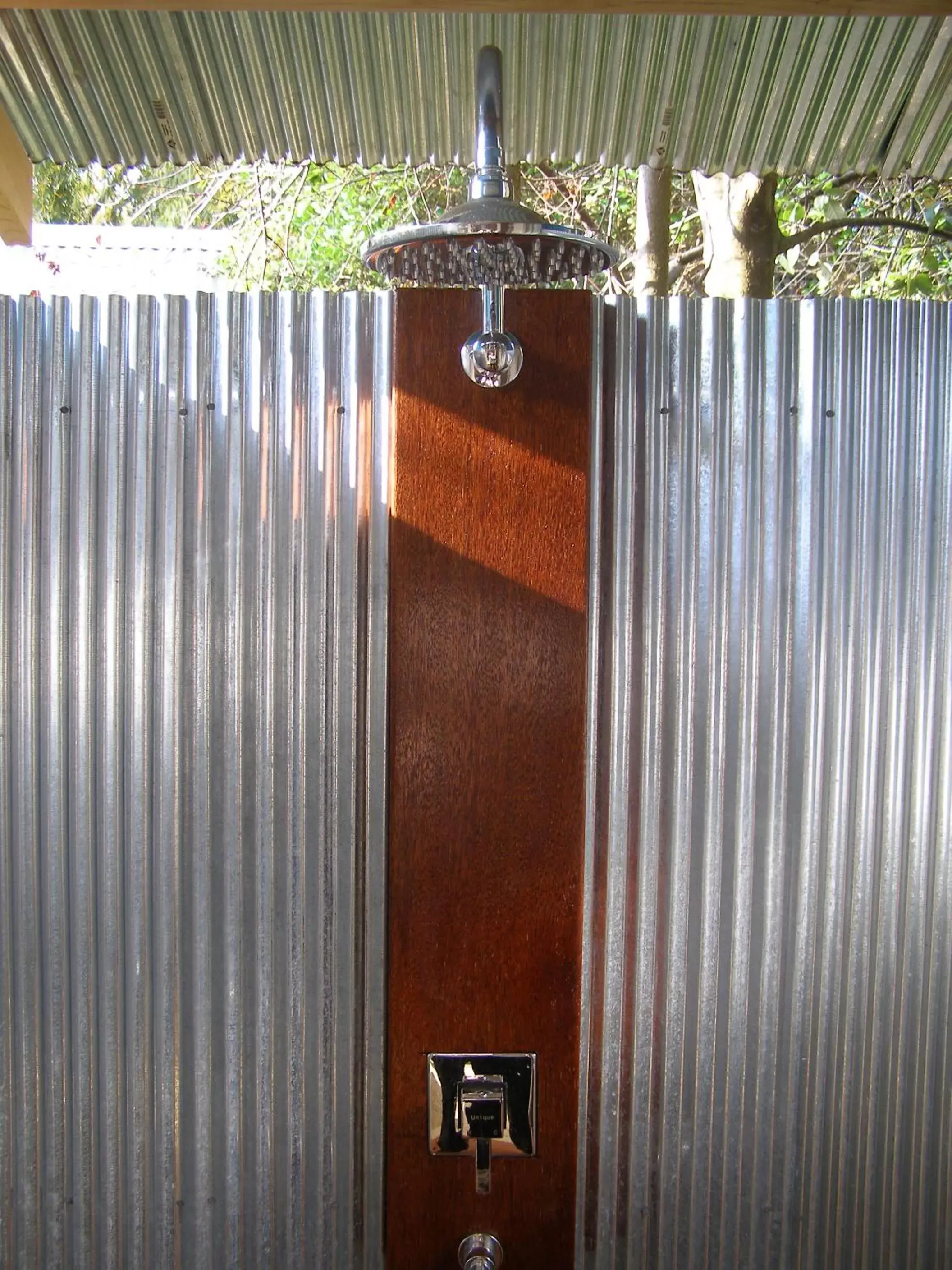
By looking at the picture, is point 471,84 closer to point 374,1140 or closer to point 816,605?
point 816,605

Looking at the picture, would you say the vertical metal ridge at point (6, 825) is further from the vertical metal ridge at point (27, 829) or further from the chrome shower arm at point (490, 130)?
the chrome shower arm at point (490, 130)

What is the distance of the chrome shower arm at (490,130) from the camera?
8.45 ft

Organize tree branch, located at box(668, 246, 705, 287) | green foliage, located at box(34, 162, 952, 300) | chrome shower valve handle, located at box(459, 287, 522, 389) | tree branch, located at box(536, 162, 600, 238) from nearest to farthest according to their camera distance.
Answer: chrome shower valve handle, located at box(459, 287, 522, 389) < green foliage, located at box(34, 162, 952, 300) < tree branch, located at box(536, 162, 600, 238) < tree branch, located at box(668, 246, 705, 287)

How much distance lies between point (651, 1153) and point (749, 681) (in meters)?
1.35

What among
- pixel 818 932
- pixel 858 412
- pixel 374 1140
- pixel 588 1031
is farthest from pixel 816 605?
pixel 374 1140

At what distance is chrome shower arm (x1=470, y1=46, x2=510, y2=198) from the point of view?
8.45 feet

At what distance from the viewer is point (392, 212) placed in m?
8.17

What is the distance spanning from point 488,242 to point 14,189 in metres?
1.64

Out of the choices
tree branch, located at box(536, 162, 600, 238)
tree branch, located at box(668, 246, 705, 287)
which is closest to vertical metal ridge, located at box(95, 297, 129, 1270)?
tree branch, located at box(536, 162, 600, 238)

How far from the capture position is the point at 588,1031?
3.19 m

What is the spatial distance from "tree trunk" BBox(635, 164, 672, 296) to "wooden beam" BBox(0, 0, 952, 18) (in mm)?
3602

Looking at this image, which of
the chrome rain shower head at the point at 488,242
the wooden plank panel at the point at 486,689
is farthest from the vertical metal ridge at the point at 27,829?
the chrome rain shower head at the point at 488,242

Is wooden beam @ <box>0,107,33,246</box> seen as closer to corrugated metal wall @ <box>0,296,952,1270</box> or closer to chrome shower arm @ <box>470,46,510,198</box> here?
corrugated metal wall @ <box>0,296,952,1270</box>

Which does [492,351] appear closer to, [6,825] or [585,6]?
[585,6]
